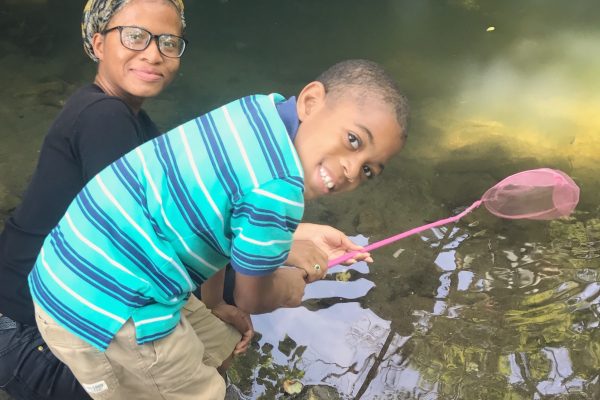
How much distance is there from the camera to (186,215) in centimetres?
141

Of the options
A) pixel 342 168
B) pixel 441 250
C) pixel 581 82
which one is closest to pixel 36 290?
pixel 342 168

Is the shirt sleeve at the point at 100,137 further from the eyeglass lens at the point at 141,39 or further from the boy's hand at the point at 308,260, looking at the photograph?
the boy's hand at the point at 308,260

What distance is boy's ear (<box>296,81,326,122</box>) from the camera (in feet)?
5.03

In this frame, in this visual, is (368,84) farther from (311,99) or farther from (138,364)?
(138,364)

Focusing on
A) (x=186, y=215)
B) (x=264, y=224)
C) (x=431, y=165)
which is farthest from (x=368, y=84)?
(x=431, y=165)

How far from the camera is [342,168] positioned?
149 centimetres

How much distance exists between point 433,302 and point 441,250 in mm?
325

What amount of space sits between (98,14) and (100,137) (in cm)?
56

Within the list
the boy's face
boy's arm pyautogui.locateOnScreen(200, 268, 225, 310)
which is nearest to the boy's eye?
the boy's face

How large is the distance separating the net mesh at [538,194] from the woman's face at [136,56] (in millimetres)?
1595

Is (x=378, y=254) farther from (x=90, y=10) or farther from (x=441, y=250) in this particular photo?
(x=90, y=10)

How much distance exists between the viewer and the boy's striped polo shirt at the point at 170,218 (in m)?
1.38

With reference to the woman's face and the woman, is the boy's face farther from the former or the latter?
the woman's face

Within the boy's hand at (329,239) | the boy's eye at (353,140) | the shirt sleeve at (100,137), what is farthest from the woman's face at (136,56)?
the boy's eye at (353,140)
